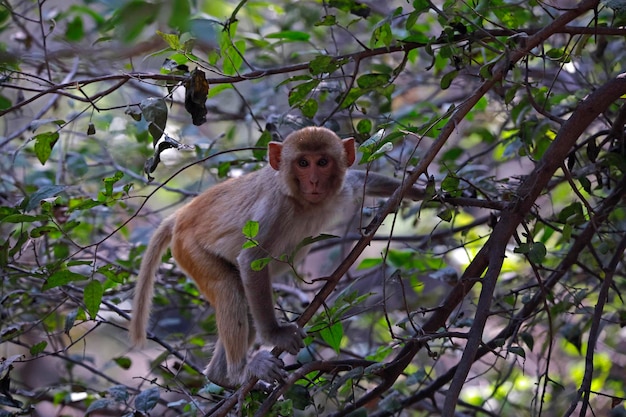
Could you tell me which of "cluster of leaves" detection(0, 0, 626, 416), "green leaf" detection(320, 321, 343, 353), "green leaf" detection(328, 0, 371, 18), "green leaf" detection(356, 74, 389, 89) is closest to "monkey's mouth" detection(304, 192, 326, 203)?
"cluster of leaves" detection(0, 0, 626, 416)

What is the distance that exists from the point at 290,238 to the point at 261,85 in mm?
3620

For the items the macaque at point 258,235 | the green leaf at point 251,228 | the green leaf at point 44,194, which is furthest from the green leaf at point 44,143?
the macaque at point 258,235

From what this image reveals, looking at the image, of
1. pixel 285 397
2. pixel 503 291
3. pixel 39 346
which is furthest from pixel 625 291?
pixel 39 346

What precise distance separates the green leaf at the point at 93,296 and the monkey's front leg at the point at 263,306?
100 centimetres

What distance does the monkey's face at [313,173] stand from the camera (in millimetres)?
4652

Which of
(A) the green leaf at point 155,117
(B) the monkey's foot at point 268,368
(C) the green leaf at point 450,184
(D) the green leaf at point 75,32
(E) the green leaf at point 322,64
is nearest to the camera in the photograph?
(A) the green leaf at point 155,117

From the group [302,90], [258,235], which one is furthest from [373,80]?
[258,235]

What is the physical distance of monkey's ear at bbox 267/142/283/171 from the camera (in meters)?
4.73

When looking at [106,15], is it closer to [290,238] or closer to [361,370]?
[290,238]

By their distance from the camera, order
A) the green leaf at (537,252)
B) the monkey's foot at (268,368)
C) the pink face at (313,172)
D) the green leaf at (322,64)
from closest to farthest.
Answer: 1. the green leaf at (537,252)
2. the green leaf at (322,64)
3. the monkey's foot at (268,368)
4. the pink face at (313,172)

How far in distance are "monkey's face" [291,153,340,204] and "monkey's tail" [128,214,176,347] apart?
3.98ft

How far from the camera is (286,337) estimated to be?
4.45 metres

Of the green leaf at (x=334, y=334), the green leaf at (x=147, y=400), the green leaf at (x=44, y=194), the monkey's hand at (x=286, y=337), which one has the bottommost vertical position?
the green leaf at (x=147, y=400)

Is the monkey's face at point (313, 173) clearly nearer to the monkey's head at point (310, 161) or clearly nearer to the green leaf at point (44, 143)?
the monkey's head at point (310, 161)
